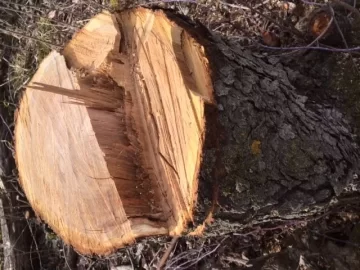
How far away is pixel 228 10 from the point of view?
2191 millimetres

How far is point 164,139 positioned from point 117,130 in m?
0.16

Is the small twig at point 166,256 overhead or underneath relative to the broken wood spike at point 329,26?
underneath

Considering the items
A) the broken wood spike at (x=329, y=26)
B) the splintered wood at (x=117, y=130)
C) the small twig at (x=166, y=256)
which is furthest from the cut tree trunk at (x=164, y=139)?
the small twig at (x=166, y=256)

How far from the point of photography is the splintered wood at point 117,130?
127 centimetres

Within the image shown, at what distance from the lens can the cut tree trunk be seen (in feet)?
4.13

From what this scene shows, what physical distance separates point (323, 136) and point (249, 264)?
0.72 meters

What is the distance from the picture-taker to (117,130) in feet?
4.62

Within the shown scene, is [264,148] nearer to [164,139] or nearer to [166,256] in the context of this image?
[164,139]

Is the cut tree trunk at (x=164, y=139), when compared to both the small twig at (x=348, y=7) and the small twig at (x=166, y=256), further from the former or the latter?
the small twig at (x=166, y=256)

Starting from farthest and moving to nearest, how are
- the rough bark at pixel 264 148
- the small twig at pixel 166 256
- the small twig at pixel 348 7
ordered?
the small twig at pixel 166 256, the small twig at pixel 348 7, the rough bark at pixel 264 148

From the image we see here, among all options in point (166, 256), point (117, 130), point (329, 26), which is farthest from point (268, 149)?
point (166, 256)

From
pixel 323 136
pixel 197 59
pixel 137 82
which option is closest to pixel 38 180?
pixel 137 82

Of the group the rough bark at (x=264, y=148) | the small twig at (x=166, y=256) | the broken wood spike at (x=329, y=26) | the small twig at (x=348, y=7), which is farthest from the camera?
the small twig at (x=166, y=256)

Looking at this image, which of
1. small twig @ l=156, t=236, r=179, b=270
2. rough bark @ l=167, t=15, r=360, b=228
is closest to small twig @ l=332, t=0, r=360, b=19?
rough bark @ l=167, t=15, r=360, b=228
